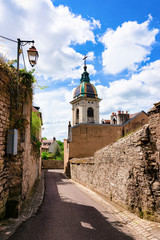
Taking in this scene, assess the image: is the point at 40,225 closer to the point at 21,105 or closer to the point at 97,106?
the point at 21,105

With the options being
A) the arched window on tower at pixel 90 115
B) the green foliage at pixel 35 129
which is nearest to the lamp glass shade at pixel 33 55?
the green foliage at pixel 35 129

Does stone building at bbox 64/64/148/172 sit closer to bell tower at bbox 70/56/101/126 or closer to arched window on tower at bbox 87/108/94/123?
arched window on tower at bbox 87/108/94/123

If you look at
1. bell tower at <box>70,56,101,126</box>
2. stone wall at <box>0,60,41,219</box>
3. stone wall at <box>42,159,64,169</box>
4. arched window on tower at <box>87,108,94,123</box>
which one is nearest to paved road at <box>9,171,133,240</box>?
stone wall at <box>0,60,41,219</box>

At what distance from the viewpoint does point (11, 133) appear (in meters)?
5.80

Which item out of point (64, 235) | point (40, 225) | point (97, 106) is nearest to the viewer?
point (64, 235)

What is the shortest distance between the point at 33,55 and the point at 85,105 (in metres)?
32.5

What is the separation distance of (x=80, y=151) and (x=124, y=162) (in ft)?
40.1

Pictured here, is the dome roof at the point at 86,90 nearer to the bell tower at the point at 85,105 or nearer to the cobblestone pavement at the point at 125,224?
the bell tower at the point at 85,105

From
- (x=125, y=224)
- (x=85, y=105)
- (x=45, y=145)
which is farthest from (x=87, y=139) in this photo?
(x=45, y=145)

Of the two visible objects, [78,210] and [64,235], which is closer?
[64,235]

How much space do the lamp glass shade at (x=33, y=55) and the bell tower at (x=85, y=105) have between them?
3055 centimetres

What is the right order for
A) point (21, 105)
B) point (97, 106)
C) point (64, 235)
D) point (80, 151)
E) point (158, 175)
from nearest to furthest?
point (64, 235) → point (158, 175) → point (21, 105) → point (80, 151) → point (97, 106)

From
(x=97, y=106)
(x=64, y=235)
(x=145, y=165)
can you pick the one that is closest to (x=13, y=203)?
(x=64, y=235)

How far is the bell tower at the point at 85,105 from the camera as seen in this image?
38.2 meters
